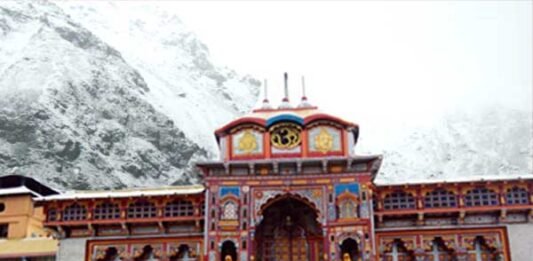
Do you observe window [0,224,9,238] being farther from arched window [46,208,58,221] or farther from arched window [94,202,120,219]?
arched window [94,202,120,219]

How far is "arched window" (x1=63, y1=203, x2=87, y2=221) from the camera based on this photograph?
24.9m

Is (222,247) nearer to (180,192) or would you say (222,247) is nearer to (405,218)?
(180,192)

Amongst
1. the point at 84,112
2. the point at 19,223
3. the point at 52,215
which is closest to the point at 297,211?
the point at 52,215

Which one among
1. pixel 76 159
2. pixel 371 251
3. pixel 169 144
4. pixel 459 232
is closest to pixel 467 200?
pixel 459 232

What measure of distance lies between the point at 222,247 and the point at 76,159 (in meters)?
61.9

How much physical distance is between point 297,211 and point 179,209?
4472 mm

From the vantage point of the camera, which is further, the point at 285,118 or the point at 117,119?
the point at 117,119

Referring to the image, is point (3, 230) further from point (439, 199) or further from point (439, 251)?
point (439, 199)

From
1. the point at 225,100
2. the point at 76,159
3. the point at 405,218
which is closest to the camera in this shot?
the point at 405,218

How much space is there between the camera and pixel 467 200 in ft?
77.8

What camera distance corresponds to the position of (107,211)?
81.5 ft

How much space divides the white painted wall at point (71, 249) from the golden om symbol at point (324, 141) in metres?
9.60

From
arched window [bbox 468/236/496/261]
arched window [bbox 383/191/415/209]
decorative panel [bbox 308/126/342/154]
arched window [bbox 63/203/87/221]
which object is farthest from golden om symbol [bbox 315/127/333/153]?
arched window [bbox 63/203/87/221]

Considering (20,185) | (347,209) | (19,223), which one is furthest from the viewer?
→ (20,185)
